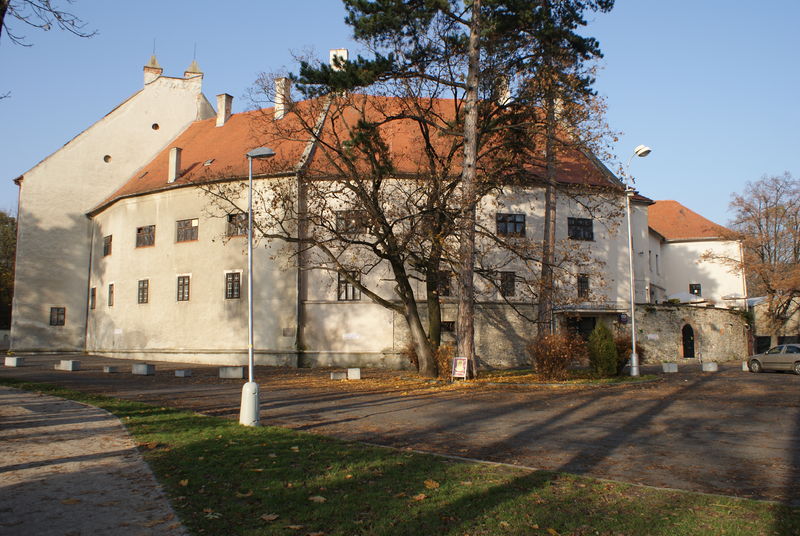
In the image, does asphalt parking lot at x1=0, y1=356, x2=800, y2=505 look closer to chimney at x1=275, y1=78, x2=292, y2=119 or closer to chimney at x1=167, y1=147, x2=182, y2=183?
chimney at x1=275, y1=78, x2=292, y2=119

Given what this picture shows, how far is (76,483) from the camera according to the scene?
7.24 meters

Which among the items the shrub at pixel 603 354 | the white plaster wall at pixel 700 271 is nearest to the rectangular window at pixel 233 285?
the shrub at pixel 603 354

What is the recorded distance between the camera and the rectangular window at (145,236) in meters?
35.7

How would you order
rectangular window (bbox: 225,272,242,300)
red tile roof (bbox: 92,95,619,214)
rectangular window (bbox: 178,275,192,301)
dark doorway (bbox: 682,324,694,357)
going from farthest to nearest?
dark doorway (bbox: 682,324,694,357), rectangular window (bbox: 178,275,192,301), rectangular window (bbox: 225,272,242,300), red tile roof (bbox: 92,95,619,214)

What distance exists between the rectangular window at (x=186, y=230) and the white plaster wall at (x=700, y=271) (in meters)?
36.7

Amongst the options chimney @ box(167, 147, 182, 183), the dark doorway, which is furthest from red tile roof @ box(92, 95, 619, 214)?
the dark doorway

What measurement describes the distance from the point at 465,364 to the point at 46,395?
12563 mm

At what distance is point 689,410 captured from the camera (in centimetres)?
1488

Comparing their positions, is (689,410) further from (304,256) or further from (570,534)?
(304,256)

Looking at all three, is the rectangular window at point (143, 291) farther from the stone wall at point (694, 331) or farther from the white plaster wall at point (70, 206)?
the stone wall at point (694, 331)

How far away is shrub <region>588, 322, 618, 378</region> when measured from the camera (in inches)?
903

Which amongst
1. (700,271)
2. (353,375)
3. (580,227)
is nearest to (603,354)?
(353,375)

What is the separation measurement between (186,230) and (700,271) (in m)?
40.4

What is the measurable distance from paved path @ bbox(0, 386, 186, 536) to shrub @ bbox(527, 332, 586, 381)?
14180 mm
